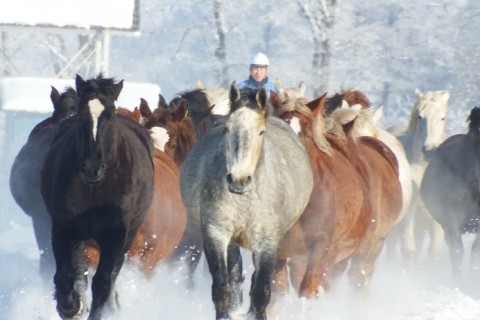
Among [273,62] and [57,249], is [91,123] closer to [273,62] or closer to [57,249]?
[57,249]

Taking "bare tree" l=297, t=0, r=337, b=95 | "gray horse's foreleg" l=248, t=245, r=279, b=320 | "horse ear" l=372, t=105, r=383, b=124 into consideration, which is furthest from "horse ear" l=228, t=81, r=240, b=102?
"bare tree" l=297, t=0, r=337, b=95

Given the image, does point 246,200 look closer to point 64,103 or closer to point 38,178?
point 38,178

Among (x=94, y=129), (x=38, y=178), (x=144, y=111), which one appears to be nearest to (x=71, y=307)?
(x=94, y=129)

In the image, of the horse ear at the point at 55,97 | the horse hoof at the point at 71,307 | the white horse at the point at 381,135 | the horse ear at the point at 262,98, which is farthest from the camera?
the white horse at the point at 381,135

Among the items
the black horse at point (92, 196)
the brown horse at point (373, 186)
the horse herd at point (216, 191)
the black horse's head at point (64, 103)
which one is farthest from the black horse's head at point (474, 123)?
the black horse at point (92, 196)

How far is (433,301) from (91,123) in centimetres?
472

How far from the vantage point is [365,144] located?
11.3 meters

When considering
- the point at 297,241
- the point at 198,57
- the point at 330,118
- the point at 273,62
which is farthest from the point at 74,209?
the point at 198,57

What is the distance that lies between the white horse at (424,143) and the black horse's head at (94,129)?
7.54m

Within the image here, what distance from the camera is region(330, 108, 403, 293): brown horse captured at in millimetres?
10375

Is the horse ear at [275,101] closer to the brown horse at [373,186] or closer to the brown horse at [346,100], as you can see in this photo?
the brown horse at [373,186]

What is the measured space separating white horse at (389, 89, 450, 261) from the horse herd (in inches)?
84.6

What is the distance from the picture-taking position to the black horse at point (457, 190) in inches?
509

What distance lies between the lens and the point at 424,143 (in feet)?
48.2
